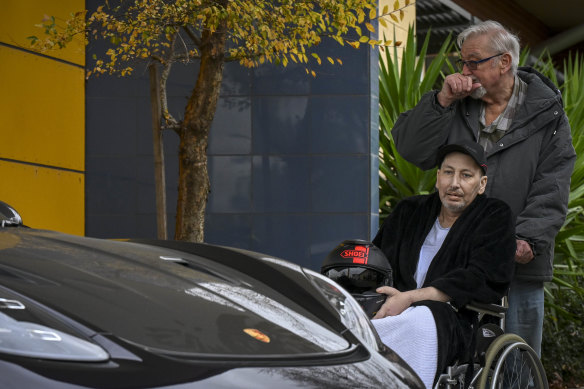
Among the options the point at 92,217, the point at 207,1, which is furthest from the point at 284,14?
the point at 92,217

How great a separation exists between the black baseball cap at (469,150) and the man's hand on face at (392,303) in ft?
2.22

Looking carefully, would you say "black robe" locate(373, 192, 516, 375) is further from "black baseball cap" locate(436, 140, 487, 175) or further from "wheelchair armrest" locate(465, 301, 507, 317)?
"black baseball cap" locate(436, 140, 487, 175)

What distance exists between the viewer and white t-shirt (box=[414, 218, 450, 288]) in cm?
378

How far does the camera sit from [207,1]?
5504mm

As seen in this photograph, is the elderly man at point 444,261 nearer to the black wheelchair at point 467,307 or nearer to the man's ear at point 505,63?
the black wheelchair at point 467,307

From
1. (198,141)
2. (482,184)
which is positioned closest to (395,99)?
(198,141)

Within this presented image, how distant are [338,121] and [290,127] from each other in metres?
0.45

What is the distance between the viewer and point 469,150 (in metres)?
3.75

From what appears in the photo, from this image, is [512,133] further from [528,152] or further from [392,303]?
[392,303]

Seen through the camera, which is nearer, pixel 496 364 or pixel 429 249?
pixel 496 364

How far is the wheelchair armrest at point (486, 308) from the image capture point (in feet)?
11.7

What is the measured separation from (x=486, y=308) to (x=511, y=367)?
1.04 feet

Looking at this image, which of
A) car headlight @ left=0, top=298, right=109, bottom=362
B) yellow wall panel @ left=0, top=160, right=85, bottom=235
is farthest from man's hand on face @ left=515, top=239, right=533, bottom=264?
yellow wall panel @ left=0, top=160, right=85, bottom=235

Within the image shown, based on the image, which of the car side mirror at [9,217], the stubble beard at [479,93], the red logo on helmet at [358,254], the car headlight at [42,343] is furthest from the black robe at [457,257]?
the car headlight at [42,343]
